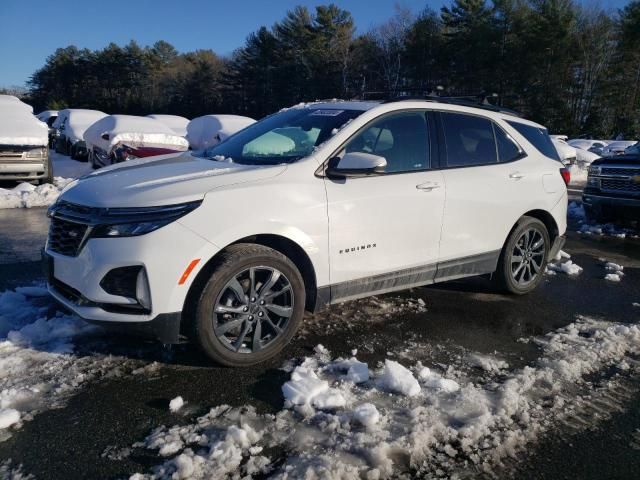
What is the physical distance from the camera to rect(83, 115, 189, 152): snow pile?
44.5ft

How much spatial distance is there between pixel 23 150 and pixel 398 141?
941cm

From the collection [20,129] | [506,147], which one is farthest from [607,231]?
[20,129]

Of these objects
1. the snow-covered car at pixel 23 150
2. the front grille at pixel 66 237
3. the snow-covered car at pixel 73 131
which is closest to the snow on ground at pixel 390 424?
the front grille at pixel 66 237

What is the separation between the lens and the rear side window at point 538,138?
5293 mm

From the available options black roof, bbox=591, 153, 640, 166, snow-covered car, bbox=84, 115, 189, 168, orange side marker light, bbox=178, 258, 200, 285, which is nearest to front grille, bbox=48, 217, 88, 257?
orange side marker light, bbox=178, 258, 200, 285

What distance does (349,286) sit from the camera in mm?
3969

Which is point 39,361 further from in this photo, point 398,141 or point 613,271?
point 613,271

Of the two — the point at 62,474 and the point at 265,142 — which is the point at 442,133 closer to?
the point at 265,142

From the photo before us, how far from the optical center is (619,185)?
29.5 feet

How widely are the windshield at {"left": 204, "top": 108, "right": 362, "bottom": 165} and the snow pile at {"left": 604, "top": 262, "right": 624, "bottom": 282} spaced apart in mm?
3948

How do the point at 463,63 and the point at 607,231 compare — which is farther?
the point at 463,63

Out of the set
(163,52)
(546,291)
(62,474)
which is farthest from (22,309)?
(163,52)

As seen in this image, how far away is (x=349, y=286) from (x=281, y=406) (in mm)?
1156

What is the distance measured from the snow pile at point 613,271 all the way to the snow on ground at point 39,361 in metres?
5.39
